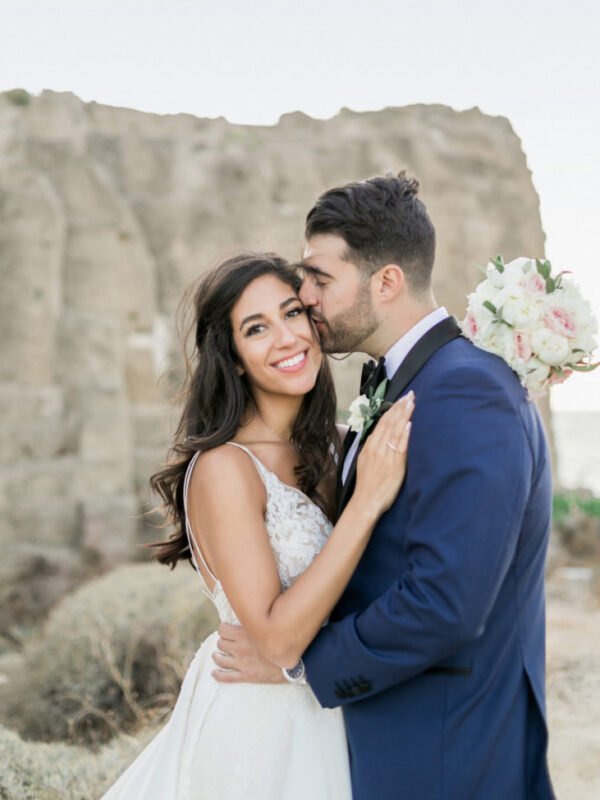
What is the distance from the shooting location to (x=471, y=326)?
8.80ft

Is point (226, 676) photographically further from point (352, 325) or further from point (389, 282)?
point (389, 282)

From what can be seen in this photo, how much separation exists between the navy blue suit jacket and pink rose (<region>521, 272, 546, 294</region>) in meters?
0.22

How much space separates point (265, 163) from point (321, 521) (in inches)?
706

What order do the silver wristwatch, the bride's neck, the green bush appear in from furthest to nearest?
the green bush, the bride's neck, the silver wristwatch

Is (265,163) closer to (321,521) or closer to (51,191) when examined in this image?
(51,191)

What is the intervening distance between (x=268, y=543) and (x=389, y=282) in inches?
35.0

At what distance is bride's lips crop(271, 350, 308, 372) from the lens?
3.27 m

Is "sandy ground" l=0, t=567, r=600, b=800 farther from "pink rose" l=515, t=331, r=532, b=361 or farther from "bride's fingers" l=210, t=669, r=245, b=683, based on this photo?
"pink rose" l=515, t=331, r=532, b=361

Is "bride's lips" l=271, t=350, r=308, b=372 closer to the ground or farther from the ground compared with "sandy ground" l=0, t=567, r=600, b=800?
farther from the ground

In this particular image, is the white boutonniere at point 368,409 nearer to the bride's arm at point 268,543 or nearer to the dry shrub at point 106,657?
the bride's arm at point 268,543

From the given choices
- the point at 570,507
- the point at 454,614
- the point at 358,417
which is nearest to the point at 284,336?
the point at 358,417

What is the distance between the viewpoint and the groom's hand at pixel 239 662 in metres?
2.99

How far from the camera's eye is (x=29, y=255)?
1631cm

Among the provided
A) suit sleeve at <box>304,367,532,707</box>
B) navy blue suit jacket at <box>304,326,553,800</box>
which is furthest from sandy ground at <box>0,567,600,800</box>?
suit sleeve at <box>304,367,532,707</box>
